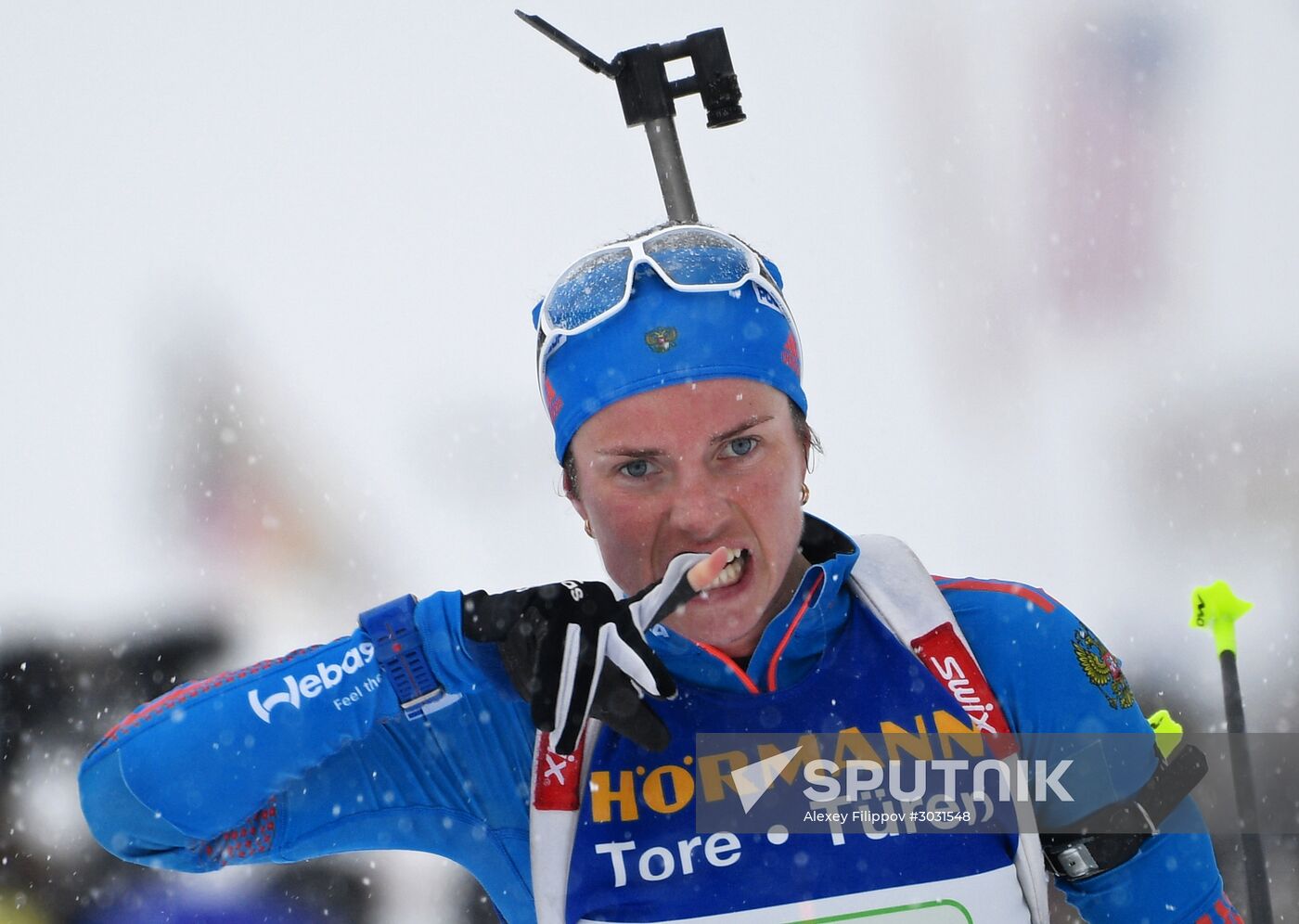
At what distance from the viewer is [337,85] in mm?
17562

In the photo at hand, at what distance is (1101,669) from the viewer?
2.27m

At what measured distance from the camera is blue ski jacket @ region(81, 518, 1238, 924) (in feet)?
6.57

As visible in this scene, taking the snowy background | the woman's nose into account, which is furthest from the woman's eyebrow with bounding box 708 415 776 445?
the snowy background

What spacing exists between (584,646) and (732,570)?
430mm

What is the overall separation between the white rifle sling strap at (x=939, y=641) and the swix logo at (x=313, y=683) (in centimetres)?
108

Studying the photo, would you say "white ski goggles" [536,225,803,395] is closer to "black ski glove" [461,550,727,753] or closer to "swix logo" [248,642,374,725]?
"black ski glove" [461,550,727,753]

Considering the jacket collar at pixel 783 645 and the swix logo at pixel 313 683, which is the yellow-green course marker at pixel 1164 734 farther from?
the swix logo at pixel 313 683

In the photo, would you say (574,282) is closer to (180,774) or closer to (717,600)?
(717,600)

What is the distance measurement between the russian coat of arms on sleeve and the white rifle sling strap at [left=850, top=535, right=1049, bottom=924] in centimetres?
23

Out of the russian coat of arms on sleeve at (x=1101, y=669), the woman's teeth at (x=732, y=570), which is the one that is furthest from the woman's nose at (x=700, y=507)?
the russian coat of arms on sleeve at (x=1101, y=669)

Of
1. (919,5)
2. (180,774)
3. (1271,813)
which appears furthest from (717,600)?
(919,5)

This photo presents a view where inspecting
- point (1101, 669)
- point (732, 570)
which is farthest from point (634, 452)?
point (1101, 669)

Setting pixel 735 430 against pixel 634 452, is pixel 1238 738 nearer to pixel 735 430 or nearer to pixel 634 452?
pixel 735 430

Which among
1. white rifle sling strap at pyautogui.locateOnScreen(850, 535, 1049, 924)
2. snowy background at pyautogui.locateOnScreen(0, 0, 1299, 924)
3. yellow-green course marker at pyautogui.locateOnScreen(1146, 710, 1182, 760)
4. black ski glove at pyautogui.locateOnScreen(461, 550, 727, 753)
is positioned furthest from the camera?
snowy background at pyautogui.locateOnScreen(0, 0, 1299, 924)
